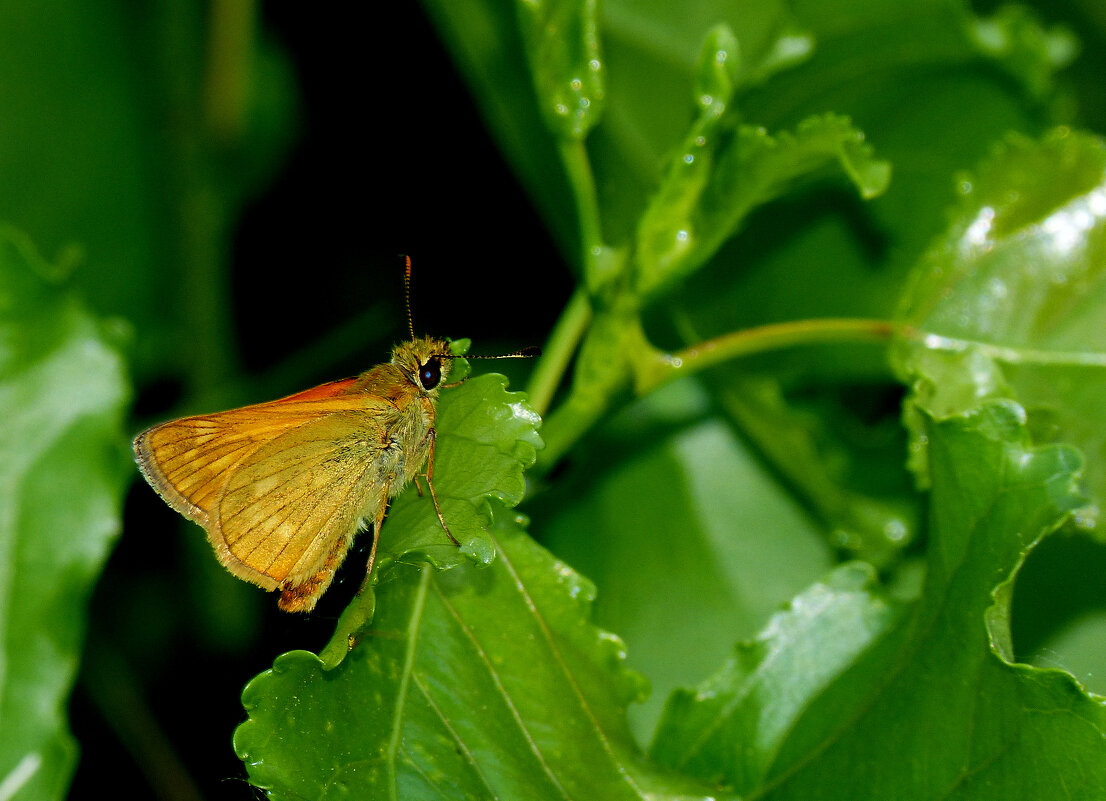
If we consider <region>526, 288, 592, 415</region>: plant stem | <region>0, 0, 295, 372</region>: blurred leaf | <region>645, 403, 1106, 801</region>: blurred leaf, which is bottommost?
<region>645, 403, 1106, 801</region>: blurred leaf

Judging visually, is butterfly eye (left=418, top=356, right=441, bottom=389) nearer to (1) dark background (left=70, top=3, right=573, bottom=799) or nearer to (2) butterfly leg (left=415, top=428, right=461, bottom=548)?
(2) butterfly leg (left=415, top=428, right=461, bottom=548)

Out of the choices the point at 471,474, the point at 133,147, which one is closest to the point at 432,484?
the point at 471,474

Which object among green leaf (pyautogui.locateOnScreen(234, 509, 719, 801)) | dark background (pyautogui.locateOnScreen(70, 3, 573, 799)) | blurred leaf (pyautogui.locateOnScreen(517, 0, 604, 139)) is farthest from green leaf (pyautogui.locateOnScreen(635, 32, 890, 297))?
dark background (pyautogui.locateOnScreen(70, 3, 573, 799))

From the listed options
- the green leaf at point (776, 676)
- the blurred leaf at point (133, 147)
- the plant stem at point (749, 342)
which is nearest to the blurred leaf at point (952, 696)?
the green leaf at point (776, 676)

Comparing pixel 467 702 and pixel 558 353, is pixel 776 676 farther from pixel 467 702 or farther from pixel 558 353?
pixel 558 353

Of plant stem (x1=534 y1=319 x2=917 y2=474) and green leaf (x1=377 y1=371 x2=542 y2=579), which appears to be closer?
green leaf (x1=377 y1=371 x2=542 y2=579)

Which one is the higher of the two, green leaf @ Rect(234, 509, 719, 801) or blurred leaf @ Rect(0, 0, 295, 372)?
blurred leaf @ Rect(0, 0, 295, 372)

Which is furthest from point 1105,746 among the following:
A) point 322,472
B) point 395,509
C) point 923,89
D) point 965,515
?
point 923,89

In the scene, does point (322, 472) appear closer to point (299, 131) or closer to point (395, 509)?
point (395, 509)
